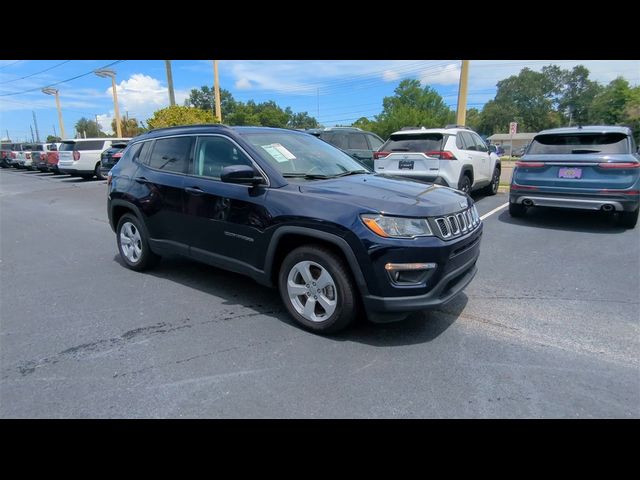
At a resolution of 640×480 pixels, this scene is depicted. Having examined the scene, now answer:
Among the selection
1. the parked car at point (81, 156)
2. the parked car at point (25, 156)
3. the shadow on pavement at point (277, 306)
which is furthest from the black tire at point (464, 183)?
the parked car at point (25, 156)

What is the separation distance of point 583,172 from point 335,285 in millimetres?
5636

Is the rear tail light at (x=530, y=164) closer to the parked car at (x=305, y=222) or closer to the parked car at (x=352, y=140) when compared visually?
the parked car at (x=352, y=140)

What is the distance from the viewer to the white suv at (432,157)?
308 inches

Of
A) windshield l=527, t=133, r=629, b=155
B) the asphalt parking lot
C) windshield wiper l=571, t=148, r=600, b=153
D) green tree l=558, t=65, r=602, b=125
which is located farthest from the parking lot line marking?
green tree l=558, t=65, r=602, b=125

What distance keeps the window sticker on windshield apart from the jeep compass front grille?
163cm

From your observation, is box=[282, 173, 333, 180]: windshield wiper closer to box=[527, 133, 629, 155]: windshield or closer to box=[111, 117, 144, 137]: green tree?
box=[527, 133, 629, 155]: windshield

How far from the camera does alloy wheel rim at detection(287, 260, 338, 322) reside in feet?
10.8

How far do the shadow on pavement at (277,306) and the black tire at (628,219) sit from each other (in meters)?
4.44

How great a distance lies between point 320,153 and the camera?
4406mm

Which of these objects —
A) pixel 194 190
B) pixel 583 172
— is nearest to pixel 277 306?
pixel 194 190

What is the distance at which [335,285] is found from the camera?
3223mm

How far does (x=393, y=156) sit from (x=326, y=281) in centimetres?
544
